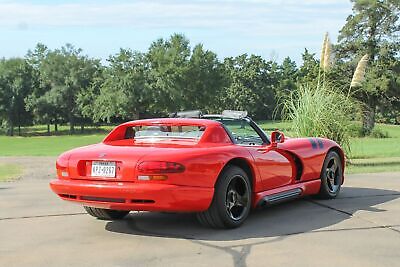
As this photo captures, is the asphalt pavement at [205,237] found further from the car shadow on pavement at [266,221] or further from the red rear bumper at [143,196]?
the red rear bumper at [143,196]

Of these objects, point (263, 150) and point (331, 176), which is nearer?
point (263, 150)

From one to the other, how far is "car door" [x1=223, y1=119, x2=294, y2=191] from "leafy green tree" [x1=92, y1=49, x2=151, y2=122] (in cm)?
6040

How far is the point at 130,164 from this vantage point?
5484 millimetres

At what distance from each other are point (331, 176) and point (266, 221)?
208 centimetres

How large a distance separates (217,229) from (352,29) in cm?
5098

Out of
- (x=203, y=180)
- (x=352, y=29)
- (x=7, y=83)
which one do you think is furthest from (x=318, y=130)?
(x=7, y=83)

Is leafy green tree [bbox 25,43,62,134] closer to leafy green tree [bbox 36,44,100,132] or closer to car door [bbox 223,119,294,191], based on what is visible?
leafy green tree [bbox 36,44,100,132]

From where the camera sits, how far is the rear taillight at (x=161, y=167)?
5.36 meters

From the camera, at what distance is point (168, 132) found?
6.43 meters

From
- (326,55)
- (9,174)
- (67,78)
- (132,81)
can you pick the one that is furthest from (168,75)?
(9,174)

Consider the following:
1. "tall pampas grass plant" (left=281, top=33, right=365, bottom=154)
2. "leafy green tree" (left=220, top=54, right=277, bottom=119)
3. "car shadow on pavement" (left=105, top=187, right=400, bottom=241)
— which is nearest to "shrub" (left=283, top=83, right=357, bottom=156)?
"tall pampas grass plant" (left=281, top=33, right=365, bottom=154)

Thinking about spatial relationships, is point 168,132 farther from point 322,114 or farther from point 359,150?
point 359,150

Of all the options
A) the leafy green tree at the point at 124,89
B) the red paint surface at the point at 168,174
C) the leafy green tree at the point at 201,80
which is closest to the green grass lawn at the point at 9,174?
the red paint surface at the point at 168,174

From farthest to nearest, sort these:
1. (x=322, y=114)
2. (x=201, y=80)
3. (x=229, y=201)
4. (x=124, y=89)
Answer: (x=201, y=80) < (x=124, y=89) < (x=322, y=114) < (x=229, y=201)
